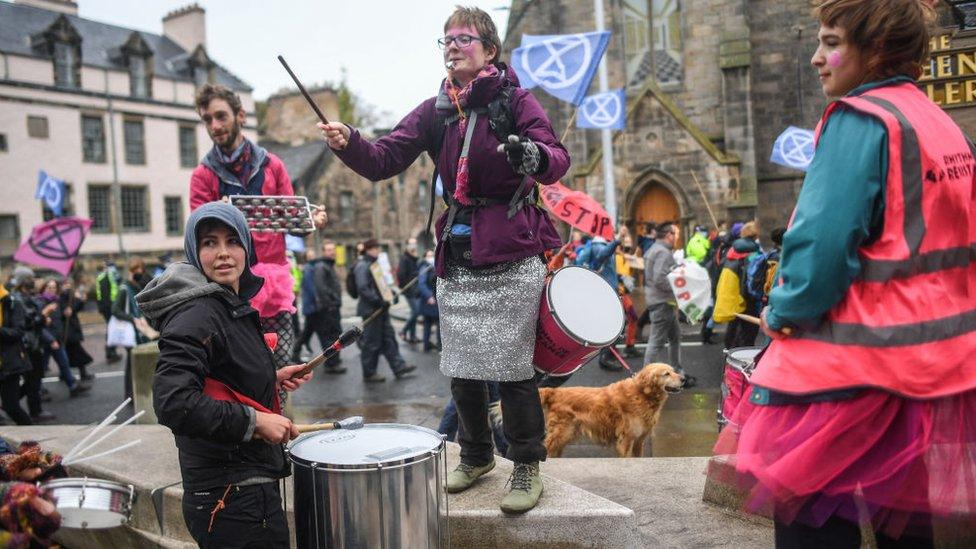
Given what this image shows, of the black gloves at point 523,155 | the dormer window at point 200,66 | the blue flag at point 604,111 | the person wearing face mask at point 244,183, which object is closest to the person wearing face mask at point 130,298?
the person wearing face mask at point 244,183

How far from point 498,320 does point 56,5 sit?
4048 centimetres

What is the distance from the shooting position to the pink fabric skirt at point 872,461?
189 centimetres

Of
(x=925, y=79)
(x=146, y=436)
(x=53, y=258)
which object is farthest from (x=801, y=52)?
(x=146, y=436)

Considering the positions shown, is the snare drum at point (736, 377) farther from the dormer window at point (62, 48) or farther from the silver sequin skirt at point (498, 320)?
the dormer window at point (62, 48)

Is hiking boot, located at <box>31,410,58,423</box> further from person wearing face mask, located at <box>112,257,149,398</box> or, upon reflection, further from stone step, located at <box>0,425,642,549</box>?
stone step, located at <box>0,425,642,549</box>

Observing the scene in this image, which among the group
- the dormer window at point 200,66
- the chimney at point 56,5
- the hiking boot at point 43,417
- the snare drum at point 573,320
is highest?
the chimney at point 56,5

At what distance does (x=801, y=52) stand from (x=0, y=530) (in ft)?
85.6

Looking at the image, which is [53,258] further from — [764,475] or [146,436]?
[764,475]

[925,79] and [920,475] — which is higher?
[925,79]

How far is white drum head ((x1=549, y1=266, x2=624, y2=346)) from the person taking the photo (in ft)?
11.2

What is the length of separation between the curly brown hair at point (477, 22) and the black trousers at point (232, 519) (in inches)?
84.3

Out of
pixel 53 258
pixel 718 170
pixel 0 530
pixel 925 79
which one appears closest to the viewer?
pixel 0 530

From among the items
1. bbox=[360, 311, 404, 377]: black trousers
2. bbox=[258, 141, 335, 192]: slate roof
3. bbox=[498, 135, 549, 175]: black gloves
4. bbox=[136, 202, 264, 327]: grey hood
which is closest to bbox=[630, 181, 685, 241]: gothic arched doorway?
bbox=[360, 311, 404, 377]: black trousers

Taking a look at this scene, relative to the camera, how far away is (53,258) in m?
12.1
